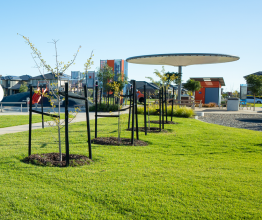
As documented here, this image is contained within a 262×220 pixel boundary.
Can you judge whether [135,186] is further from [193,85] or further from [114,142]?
[193,85]

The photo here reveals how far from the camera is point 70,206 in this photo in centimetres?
320

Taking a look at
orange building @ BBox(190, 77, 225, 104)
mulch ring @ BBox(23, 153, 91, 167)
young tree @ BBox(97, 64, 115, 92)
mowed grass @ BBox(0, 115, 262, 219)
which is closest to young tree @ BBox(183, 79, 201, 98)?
orange building @ BBox(190, 77, 225, 104)

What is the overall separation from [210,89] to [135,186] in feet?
111

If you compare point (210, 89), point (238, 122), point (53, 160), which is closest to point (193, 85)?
point (210, 89)

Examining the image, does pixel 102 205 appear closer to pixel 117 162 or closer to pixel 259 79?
pixel 117 162

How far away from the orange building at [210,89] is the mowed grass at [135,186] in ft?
98.8

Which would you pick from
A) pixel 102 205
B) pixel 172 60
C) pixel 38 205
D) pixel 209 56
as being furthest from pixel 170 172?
pixel 172 60

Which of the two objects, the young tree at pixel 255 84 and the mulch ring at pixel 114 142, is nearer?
the mulch ring at pixel 114 142

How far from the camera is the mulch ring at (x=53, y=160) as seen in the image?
4.92 metres

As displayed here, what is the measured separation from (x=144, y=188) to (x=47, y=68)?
3075 millimetres

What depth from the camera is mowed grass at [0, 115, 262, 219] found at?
3.10 meters

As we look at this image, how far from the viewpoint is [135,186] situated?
3.83 metres

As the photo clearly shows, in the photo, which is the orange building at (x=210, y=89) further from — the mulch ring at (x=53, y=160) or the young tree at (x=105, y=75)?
the mulch ring at (x=53, y=160)

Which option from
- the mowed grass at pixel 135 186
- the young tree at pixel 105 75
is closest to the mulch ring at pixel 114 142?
Result: the mowed grass at pixel 135 186
